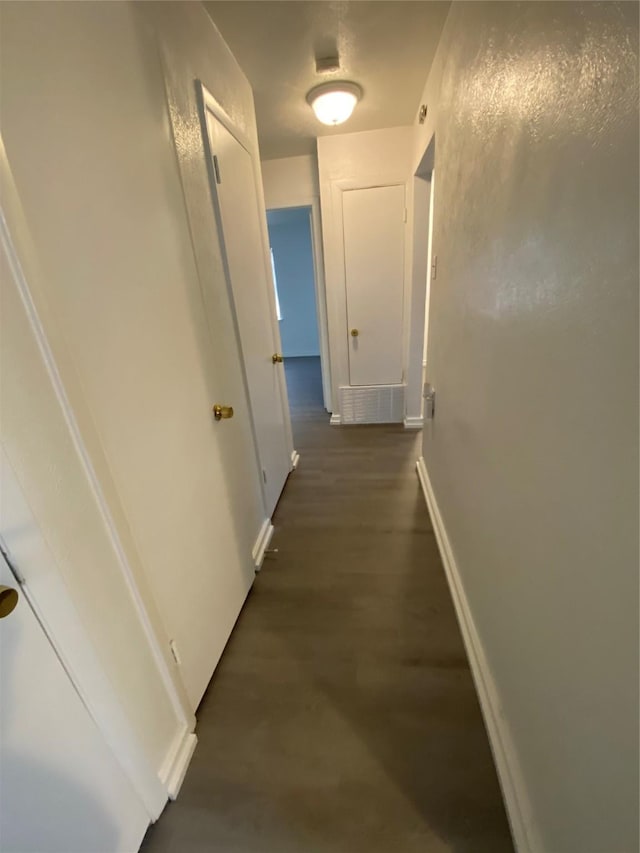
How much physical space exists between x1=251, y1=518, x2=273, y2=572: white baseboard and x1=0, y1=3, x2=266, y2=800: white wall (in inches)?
21.2

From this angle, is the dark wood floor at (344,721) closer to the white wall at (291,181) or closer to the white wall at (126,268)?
the white wall at (126,268)

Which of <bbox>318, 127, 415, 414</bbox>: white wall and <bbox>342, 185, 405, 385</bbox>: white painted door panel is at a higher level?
<bbox>318, 127, 415, 414</bbox>: white wall

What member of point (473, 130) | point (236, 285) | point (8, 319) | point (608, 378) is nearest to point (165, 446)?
point (8, 319)

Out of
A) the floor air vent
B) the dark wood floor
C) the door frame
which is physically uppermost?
the door frame

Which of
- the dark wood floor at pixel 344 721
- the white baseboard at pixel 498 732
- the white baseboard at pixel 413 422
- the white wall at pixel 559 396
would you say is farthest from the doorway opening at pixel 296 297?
the white wall at pixel 559 396

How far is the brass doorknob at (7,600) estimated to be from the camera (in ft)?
1.92

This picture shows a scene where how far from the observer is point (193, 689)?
121 cm

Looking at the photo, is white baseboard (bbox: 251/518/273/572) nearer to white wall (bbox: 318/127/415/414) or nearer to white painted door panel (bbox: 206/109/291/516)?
white painted door panel (bbox: 206/109/291/516)

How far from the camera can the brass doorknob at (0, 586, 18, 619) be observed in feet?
1.92

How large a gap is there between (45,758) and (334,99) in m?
2.93

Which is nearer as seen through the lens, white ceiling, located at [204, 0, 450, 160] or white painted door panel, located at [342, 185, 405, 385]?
white ceiling, located at [204, 0, 450, 160]

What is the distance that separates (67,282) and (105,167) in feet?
1.16

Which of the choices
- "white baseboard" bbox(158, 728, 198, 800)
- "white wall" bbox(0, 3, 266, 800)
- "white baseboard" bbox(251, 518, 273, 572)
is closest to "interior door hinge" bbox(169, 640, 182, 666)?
"white wall" bbox(0, 3, 266, 800)

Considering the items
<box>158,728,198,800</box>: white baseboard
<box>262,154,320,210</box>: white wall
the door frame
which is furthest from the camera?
<box>262,154,320,210</box>: white wall
